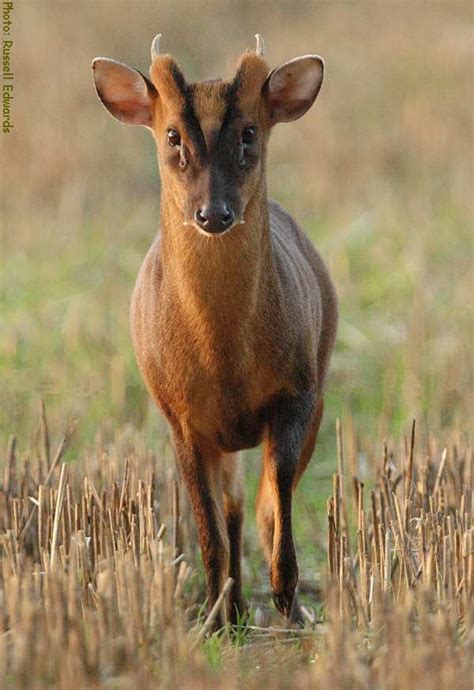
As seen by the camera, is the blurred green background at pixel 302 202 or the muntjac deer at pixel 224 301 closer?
the muntjac deer at pixel 224 301

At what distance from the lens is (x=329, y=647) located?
17.5 feet

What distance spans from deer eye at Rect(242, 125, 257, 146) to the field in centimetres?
157

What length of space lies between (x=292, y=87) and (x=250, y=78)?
33 cm

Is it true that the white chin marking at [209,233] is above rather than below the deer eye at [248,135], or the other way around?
below

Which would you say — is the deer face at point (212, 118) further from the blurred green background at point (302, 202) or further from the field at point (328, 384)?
the blurred green background at point (302, 202)

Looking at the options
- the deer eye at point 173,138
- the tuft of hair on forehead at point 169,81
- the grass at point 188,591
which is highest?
the tuft of hair on forehead at point 169,81

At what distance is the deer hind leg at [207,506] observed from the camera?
283 inches

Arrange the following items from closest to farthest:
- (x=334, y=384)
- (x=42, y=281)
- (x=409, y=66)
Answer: (x=334, y=384) < (x=42, y=281) < (x=409, y=66)

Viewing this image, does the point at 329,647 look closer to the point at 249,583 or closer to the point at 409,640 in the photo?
the point at 409,640

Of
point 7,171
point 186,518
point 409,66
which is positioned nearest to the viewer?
point 186,518

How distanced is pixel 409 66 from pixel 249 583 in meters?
13.7

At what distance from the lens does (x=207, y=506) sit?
23.8ft

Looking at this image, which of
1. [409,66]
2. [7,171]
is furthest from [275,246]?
[409,66]

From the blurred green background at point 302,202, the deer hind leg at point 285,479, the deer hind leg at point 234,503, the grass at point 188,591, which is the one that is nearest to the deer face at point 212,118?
the deer hind leg at point 285,479
